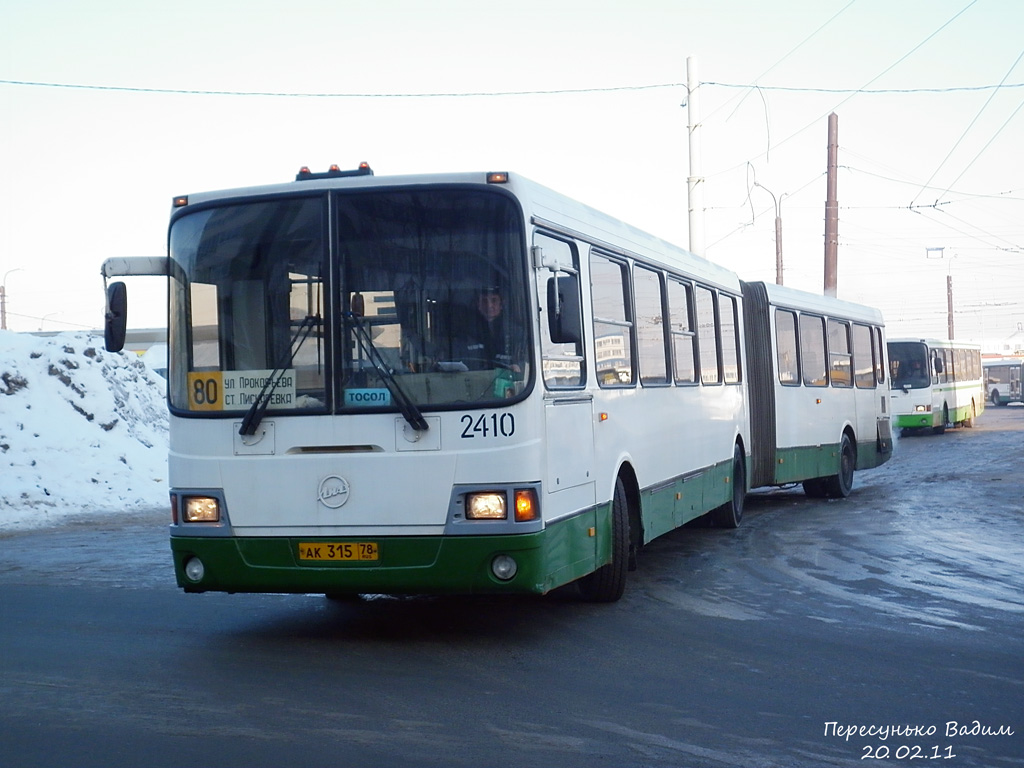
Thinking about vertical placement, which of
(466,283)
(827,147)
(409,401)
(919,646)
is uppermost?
(827,147)

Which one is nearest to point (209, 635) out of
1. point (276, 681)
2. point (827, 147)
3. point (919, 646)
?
point (276, 681)

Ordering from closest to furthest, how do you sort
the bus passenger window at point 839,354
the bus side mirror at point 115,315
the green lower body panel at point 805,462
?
1. the bus side mirror at point 115,315
2. the green lower body panel at point 805,462
3. the bus passenger window at point 839,354

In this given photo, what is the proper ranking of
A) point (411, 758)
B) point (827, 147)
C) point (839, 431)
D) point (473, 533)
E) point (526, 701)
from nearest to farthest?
1. point (411, 758)
2. point (526, 701)
3. point (473, 533)
4. point (839, 431)
5. point (827, 147)

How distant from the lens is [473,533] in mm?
7656

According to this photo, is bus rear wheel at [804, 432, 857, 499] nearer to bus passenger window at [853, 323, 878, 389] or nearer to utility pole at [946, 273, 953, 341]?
bus passenger window at [853, 323, 878, 389]

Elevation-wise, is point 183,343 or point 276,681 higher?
point 183,343

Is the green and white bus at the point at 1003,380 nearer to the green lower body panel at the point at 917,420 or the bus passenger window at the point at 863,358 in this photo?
the green lower body panel at the point at 917,420

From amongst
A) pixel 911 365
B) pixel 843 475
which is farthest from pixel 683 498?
pixel 911 365

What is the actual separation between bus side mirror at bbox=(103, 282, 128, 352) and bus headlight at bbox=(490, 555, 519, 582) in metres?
2.85

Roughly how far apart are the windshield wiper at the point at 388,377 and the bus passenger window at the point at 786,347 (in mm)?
10352

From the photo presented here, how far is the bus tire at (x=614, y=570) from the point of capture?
31.1 ft

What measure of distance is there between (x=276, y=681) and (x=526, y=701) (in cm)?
148

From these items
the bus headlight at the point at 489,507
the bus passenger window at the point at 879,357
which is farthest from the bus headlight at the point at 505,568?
the bus passenger window at the point at 879,357

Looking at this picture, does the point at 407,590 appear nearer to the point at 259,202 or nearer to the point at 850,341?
the point at 259,202
